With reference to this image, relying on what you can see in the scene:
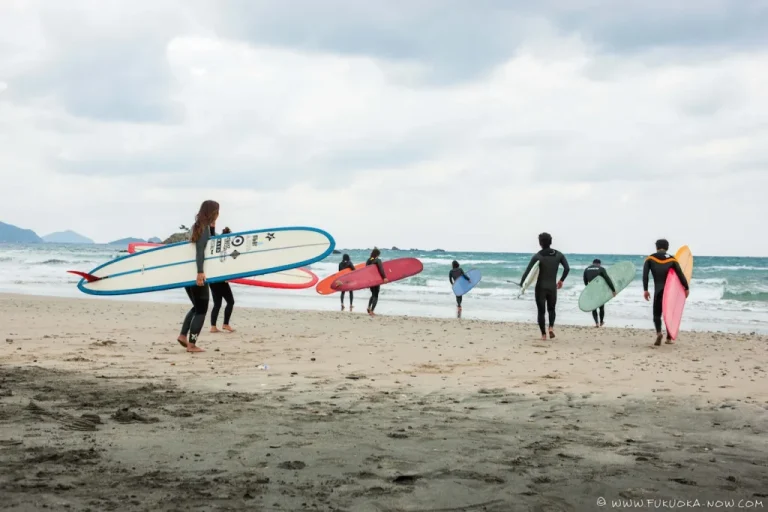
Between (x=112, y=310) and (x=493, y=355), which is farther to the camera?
(x=112, y=310)

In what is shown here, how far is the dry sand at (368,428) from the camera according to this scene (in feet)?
9.84

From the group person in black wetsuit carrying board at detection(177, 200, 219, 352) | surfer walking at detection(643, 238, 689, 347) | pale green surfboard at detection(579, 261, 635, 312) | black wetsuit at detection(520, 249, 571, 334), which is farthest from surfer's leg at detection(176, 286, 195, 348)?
pale green surfboard at detection(579, 261, 635, 312)

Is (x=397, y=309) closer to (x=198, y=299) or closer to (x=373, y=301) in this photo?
(x=373, y=301)

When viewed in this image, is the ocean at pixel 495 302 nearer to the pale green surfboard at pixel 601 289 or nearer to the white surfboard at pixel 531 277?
the pale green surfboard at pixel 601 289

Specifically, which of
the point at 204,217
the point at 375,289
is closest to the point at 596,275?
the point at 375,289

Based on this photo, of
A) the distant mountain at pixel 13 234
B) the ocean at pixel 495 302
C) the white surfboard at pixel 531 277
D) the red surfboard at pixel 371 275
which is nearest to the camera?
the white surfboard at pixel 531 277

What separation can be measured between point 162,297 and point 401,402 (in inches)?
720

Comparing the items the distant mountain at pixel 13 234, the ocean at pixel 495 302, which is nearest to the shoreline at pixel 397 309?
the ocean at pixel 495 302

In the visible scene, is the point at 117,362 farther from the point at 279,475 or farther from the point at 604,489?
the point at 604,489

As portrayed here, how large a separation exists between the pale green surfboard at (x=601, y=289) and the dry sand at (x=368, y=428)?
4.06 m

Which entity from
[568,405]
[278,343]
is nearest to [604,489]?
[568,405]

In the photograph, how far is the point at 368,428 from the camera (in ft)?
13.8

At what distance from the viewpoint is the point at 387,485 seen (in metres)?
3.11

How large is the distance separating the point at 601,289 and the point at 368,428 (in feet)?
31.6
